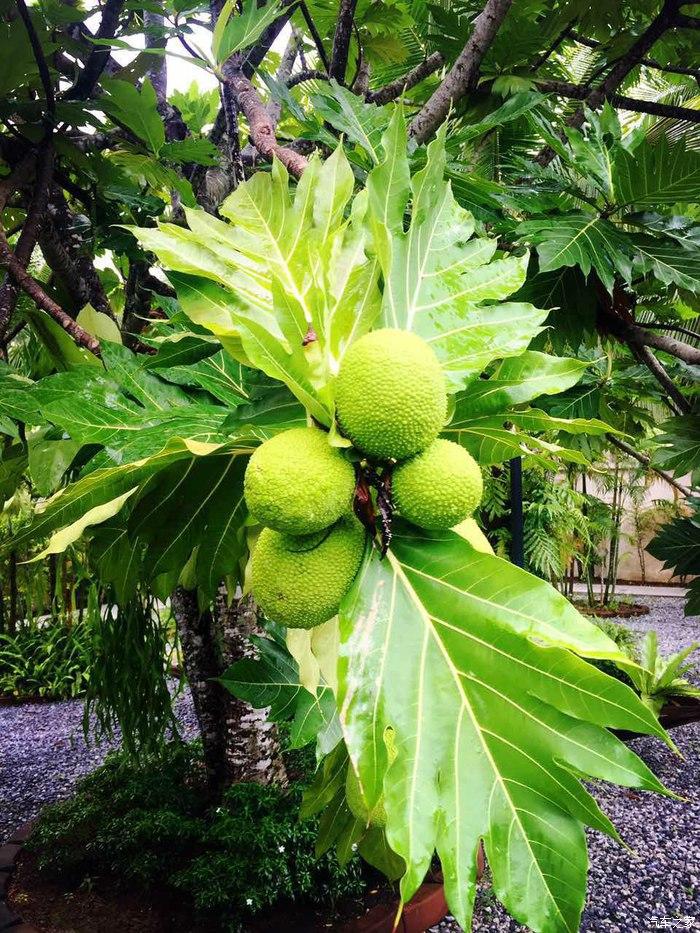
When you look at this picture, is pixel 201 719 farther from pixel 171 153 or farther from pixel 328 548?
pixel 328 548

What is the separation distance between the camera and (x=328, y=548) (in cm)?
64

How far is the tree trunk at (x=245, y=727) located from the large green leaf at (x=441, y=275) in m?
2.00

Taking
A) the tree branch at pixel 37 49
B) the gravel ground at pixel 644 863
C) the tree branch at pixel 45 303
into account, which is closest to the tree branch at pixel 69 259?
the tree branch at pixel 37 49

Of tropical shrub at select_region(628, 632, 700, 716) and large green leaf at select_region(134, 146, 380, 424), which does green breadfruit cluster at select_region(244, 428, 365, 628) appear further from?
tropical shrub at select_region(628, 632, 700, 716)

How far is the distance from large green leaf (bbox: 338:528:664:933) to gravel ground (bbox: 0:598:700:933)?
3145 millimetres

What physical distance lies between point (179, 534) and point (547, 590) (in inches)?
18.7

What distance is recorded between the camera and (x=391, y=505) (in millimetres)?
678

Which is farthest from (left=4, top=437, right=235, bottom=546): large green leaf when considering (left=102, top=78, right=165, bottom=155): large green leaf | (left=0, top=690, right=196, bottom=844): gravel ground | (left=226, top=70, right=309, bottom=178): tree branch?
(left=0, top=690, right=196, bottom=844): gravel ground

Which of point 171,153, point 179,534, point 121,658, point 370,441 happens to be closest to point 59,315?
point 179,534

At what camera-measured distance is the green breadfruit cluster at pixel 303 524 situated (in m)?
0.60

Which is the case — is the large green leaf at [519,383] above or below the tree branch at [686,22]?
below

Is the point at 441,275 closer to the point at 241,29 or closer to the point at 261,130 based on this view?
the point at 261,130

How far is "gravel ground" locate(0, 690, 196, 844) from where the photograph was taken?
4.76m

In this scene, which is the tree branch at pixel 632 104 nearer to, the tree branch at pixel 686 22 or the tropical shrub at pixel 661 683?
the tree branch at pixel 686 22
